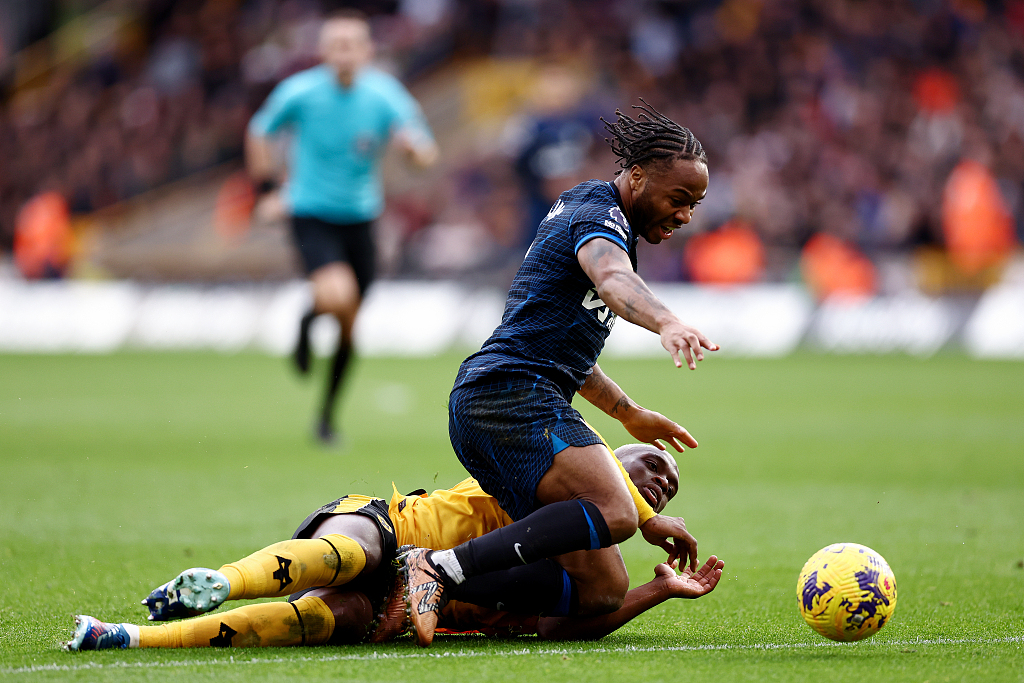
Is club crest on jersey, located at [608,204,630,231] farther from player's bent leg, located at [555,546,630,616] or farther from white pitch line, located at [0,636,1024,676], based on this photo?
white pitch line, located at [0,636,1024,676]

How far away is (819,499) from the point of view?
7.54 metres

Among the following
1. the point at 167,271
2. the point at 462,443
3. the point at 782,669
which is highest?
the point at 167,271

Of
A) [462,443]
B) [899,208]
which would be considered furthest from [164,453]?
[899,208]

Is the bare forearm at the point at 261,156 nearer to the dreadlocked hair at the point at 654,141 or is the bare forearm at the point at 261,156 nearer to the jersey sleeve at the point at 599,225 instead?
the dreadlocked hair at the point at 654,141

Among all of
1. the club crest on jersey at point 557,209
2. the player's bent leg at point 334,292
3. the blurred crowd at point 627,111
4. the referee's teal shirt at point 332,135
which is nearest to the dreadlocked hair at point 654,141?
the club crest on jersey at point 557,209

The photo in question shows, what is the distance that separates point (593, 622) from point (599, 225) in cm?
131

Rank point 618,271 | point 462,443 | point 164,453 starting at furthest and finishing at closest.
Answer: point 164,453, point 462,443, point 618,271

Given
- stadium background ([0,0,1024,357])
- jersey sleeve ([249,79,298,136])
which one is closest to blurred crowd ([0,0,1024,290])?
stadium background ([0,0,1024,357])

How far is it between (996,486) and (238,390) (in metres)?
8.79

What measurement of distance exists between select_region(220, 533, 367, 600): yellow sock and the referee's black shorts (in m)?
5.65

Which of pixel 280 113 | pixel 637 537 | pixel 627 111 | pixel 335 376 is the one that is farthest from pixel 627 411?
pixel 627 111

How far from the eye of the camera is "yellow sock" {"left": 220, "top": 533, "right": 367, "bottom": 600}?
12.3 feet

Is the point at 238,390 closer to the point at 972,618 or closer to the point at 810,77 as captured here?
the point at 972,618

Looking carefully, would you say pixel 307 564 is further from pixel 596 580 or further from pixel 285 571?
pixel 596 580
